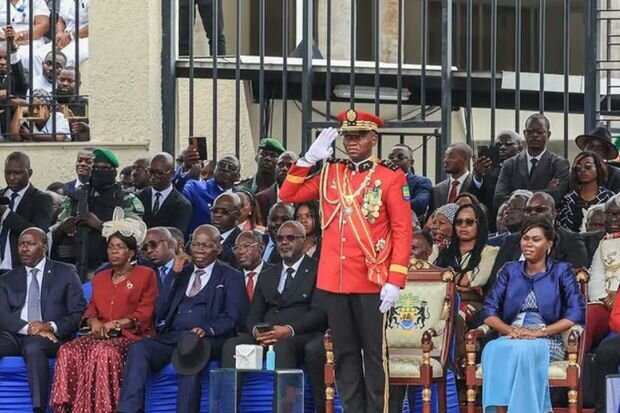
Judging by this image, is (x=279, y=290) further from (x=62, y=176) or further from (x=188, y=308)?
(x=62, y=176)

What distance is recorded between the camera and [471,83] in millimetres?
16703

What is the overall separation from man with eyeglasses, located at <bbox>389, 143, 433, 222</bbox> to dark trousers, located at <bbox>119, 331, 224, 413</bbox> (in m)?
2.80

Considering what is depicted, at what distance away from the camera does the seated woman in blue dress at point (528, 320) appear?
1198cm

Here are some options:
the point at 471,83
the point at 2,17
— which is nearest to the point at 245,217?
the point at 471,83

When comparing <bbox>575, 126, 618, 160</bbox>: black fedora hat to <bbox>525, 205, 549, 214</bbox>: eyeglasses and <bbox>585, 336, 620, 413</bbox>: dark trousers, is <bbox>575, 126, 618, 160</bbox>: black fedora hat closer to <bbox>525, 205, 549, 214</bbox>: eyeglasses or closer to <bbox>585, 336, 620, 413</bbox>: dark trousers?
<bbox>525, 205, 549, 214</bbox>: eyeglasses

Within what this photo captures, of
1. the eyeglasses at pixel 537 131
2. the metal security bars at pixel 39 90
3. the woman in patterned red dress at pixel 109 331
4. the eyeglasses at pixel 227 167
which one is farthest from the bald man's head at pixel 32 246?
the eyeglasses at pixel 537 131

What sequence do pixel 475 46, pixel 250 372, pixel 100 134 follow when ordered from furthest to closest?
pixel 475 46
pixel 100 134
pixel 250 372

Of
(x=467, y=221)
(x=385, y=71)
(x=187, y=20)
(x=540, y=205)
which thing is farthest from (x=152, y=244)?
(x=385, y=71)

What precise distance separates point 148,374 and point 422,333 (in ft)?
6.15

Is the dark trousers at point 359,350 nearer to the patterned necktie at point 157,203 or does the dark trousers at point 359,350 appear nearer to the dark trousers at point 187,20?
the patterned necktie at point 157,203

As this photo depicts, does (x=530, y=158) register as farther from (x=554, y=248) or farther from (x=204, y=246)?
(x=204, y=246)

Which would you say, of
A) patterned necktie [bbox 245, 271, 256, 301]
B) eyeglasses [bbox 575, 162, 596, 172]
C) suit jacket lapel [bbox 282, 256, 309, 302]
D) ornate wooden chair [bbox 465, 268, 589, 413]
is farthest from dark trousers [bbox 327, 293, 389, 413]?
eyeglasses [bbox 575, 162, 596, 172]

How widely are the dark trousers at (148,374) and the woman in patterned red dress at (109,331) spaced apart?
15cm

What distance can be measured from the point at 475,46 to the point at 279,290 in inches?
379
